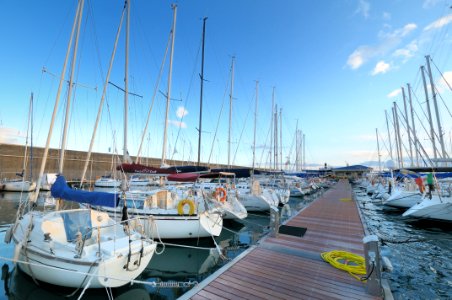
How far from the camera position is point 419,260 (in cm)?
971

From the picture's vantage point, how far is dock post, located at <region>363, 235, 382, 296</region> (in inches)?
206

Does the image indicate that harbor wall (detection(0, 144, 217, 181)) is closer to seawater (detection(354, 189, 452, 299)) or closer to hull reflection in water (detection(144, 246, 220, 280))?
hull reflection in water (detection(144, 246, 220, 280))

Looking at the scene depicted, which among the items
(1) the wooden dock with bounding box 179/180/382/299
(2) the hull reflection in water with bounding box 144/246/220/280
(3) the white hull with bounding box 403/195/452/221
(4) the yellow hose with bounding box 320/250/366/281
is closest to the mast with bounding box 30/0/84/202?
(2) the hull reflection in water with bounding box 144/246/220/280

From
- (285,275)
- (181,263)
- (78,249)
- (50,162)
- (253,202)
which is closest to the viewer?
(78,249)

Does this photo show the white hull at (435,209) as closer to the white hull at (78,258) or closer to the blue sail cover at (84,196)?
the white hull at (78,258)

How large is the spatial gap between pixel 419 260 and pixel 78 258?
12573mm

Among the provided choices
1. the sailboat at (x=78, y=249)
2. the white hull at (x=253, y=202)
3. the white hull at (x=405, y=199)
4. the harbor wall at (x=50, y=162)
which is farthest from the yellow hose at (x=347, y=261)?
the harbor wall at (x=50, y=162)

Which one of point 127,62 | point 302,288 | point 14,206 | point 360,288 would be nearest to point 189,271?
point 302,288

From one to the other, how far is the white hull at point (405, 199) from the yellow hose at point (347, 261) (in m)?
19.2

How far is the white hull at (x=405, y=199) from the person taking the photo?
2161 centimetres

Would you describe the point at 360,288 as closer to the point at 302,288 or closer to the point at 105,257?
the point at 302,288

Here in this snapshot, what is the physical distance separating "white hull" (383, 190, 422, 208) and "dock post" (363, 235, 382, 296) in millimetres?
21393

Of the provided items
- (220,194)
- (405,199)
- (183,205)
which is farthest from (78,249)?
(405,199)

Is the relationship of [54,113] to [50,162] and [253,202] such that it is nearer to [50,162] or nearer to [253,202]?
[253,202]
